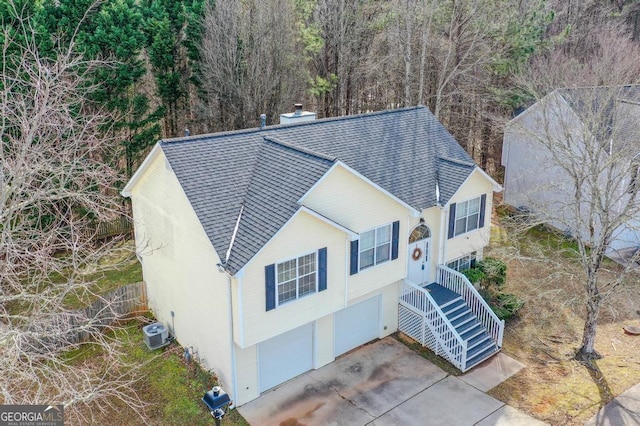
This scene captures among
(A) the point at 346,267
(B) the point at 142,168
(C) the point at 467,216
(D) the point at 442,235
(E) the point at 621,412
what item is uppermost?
(B) the point at 142,168

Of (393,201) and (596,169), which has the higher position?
(596,169)

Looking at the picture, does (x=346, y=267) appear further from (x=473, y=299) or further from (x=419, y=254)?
(x=473, y=299)

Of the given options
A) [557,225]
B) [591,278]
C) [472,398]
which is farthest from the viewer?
[557,225]

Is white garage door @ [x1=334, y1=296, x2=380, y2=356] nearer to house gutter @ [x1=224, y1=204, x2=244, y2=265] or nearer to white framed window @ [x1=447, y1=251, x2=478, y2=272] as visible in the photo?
white framed window @ [x1=447, y1=251, x2=478, y2=272]

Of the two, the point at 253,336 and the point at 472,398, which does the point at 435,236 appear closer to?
the point at 472,398

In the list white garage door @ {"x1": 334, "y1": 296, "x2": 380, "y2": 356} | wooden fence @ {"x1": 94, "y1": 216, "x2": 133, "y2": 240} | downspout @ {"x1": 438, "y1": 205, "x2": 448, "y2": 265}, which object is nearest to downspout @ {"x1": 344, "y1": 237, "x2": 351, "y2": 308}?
white garage door @ {"x1": 334, "y1": 296, "x2": 380, "y2": 356}

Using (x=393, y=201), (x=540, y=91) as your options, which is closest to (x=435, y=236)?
(x=393, y=201)

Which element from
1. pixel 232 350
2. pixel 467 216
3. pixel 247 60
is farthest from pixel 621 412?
pixel 247 60
